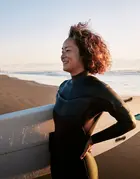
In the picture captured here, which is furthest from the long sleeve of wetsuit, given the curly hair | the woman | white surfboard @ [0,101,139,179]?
white surfboard @ [0,101,139,179]

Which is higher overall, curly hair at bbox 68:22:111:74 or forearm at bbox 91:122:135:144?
curly hair at bbox 68:22:111:74

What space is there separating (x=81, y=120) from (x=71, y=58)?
400 mm

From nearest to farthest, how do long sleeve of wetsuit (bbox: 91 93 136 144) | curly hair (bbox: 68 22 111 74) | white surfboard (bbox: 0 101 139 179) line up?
long sleeve of wetsuit (bbox: 91 93 136 144)
curly hair (bbox: 68 22 111 74)
white surfboard (bbox: 0 101 139 179)

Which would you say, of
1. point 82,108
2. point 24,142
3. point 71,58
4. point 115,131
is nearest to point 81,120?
point 82,108

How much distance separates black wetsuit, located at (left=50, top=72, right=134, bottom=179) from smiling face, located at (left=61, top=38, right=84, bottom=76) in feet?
0.17

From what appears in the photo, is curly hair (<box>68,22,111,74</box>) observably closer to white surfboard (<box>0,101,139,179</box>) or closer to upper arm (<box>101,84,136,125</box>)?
upper arm (<box>101,84,136,125</box>)

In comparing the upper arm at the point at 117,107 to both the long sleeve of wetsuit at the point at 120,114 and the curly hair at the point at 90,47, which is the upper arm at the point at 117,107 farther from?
the curly hair at the point at 90,47

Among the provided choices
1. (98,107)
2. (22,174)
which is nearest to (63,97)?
(98,107)

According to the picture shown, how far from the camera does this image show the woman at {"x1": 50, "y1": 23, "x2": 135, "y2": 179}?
4.93 ft

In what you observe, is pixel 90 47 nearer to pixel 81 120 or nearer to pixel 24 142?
pixel 81 120

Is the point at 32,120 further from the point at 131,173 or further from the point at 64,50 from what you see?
the point at 131,173

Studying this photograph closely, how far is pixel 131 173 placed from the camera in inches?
120

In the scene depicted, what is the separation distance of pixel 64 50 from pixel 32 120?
2.54 feet

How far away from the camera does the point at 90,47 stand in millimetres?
1612
